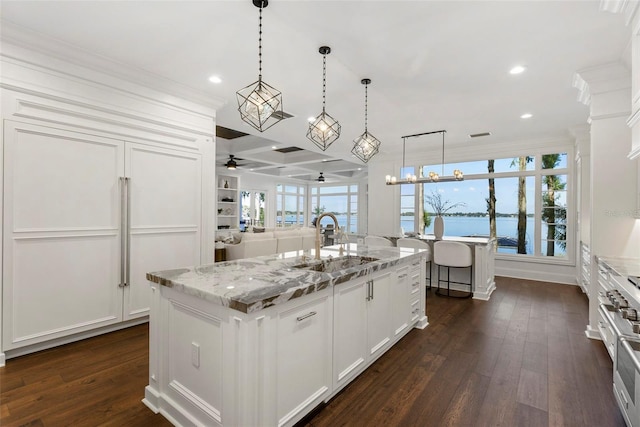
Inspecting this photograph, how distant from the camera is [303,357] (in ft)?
5.78

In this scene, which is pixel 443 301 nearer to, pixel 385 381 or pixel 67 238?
pixel 385 381

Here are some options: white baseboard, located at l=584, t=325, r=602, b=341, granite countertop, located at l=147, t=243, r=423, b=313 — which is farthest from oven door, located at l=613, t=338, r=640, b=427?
white baseboard, located at l=584, t=325, r=602, b=341

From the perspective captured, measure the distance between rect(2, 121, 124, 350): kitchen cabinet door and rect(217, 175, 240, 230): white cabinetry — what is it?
232 inches

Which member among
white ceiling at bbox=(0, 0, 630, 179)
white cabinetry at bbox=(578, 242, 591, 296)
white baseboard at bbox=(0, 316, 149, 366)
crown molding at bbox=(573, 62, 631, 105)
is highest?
white ceiling at bbox=(0, 0, 630, 179)

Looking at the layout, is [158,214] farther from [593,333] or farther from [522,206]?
[522,206]

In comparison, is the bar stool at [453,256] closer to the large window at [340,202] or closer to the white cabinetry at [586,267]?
the white cabinetry at [586,267]

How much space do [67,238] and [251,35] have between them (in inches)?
97.6

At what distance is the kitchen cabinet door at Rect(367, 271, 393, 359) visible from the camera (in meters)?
2.42

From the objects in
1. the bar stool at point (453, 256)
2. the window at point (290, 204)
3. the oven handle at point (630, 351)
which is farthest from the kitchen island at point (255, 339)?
the window at point (290, 204)

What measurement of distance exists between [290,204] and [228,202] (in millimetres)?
3585

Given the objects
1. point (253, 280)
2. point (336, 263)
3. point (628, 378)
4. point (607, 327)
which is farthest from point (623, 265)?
point (253, 280)

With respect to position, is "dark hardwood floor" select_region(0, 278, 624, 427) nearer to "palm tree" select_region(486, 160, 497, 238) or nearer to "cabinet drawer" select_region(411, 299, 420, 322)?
"cabinet drawer" select_region(411, 299, 420, 322)

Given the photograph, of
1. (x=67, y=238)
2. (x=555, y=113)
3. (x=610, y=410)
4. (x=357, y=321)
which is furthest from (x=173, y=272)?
(x=555, y=113)

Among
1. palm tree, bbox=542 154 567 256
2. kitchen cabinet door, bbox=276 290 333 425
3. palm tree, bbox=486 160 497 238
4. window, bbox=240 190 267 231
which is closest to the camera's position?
kitchen cabinet door, bbox=276 290 333 425
